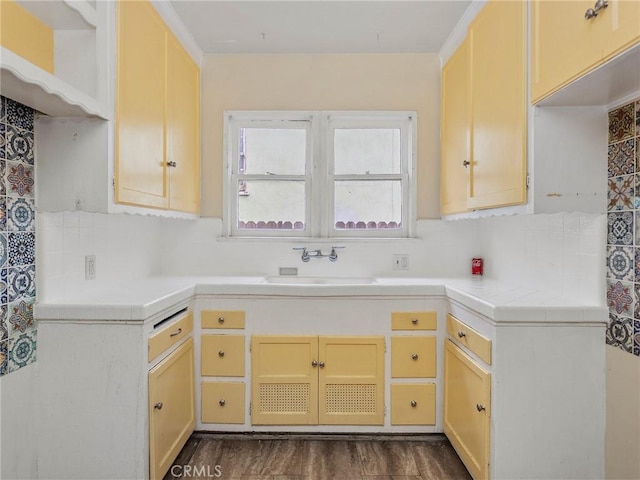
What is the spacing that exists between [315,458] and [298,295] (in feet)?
2.86

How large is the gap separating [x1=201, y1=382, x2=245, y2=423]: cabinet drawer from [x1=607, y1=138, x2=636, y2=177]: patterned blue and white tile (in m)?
2.12

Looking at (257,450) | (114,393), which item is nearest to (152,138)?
(114,393)

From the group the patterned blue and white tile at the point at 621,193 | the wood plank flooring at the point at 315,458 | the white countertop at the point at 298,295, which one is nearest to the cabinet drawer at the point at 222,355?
the white countertop at the point at 298,295

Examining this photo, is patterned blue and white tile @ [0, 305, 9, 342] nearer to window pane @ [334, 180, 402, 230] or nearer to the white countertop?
the white countertop

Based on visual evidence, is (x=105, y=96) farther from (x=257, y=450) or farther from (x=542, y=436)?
(x=542, y=436)

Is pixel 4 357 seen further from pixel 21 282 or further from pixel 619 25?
pixel 619 25

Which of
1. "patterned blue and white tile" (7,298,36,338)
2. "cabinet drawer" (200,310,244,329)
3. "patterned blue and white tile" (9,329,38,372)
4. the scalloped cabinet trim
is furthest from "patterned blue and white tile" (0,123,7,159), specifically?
"cabinet drawer" (200,310,244,329)

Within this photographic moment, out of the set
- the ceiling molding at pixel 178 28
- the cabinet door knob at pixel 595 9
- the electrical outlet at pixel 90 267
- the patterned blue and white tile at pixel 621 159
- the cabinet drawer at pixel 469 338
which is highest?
the ceiling molding at pixel 178 28

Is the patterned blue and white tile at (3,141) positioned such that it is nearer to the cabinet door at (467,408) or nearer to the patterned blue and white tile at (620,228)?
the cabinet door at (467,408)

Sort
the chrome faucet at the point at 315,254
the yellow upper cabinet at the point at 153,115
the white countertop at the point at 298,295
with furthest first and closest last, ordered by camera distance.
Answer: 1. the chrome faucet at the point at 315,254
2. the yellow upper cabinet at the point at 153,115
3. the white countertop at the point at 298,295

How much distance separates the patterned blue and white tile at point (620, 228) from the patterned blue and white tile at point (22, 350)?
97.9 inches

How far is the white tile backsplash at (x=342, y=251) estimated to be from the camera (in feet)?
5.52

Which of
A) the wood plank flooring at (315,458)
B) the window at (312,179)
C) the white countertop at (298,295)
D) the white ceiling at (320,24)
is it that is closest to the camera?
the white countertop at (298,295)

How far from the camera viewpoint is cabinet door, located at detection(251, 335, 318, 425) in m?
2.13
